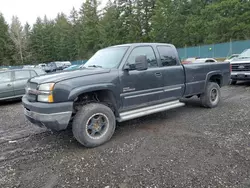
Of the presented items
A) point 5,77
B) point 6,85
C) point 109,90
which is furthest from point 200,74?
point 5,77

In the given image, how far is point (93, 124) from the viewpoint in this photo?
3.88 m

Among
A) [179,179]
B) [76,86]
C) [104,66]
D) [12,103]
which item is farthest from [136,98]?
[12,103]

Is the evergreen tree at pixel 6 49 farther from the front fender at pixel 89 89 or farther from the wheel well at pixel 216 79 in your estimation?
the front fender at pixel 89 89

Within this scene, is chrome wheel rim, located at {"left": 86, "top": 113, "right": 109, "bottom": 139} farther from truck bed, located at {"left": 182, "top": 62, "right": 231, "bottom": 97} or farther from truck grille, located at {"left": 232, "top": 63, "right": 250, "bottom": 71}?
truck grille, located at {"left": 232, "top": 63, "right": 250, "bottom": 71}

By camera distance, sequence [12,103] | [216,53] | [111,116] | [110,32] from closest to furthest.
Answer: [111,116]
[12,103]
[216,53]
[110,32]

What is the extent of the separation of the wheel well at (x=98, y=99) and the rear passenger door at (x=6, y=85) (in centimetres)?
585

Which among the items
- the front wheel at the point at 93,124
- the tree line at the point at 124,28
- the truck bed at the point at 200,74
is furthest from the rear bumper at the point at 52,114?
the tree line at the point at 124,28

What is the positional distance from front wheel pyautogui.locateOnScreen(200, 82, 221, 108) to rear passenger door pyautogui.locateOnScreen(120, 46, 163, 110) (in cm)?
195

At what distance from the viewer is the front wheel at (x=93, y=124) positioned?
3.66m

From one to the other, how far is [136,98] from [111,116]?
0.70 m

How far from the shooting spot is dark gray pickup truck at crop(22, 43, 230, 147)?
348cm

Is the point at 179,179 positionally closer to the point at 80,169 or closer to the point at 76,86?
the point at 80,169

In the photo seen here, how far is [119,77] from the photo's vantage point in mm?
4062

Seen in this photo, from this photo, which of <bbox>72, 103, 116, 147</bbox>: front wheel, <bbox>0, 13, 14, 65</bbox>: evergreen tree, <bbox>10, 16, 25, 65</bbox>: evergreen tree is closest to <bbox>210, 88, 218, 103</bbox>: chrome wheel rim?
<bbox>72, 103, 116, 147</bbox>: front wheel
